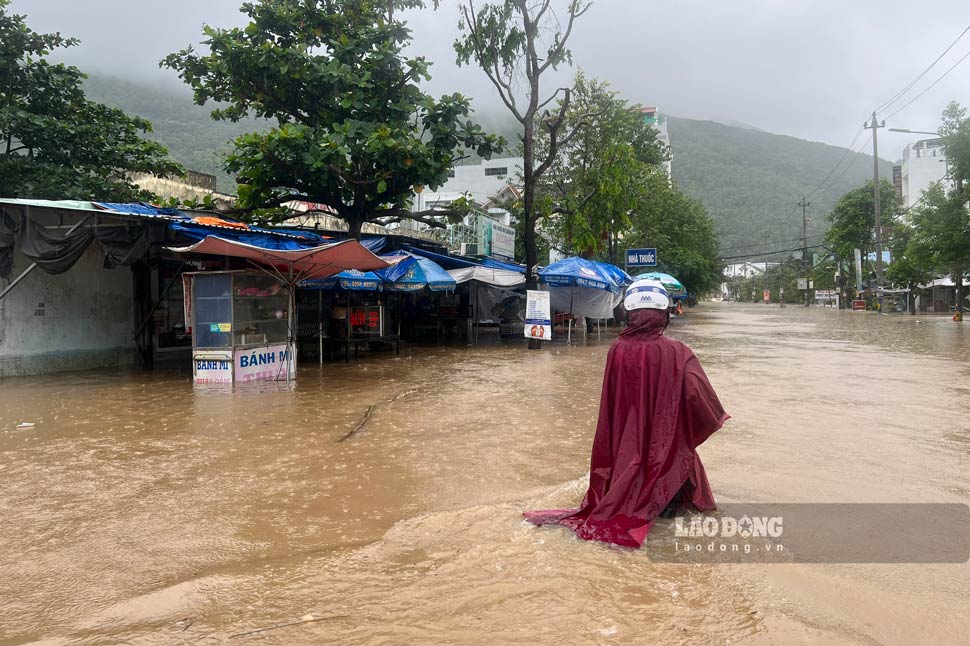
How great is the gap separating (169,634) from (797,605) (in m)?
2.94

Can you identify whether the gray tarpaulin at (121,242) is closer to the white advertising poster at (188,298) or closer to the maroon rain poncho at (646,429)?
the white advertising poster at (188,298)

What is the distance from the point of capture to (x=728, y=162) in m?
151

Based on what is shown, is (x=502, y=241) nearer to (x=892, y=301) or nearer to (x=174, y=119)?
(x=892, y=301)

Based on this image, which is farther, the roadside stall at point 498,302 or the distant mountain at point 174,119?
the distant mountain at point 174,119

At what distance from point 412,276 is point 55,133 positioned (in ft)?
31.1

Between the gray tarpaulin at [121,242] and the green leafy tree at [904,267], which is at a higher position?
the green leafy tree at [904,267]

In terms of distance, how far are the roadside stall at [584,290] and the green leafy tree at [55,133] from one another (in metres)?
11.6

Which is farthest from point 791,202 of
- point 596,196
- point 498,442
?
point 498,442

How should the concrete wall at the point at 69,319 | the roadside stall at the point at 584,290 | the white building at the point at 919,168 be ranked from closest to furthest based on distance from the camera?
the concrete wall at the point at 69,319 → the roadside stall at the point at 584,290 → the white building at the point at 919,168

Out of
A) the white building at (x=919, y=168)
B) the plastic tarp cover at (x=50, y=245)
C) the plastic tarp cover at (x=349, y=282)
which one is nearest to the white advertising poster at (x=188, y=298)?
the plastic tarp cover at (x=50, y=245)

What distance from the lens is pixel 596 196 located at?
20859mm

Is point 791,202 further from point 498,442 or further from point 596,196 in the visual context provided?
point 498,442

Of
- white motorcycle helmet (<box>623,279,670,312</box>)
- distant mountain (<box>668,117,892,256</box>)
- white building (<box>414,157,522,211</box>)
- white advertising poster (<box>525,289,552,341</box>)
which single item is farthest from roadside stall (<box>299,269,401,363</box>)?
distant mountain (<box>668,117,892,256</box>)

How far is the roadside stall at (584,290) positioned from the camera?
19.5 meters
